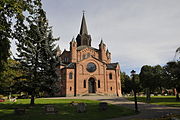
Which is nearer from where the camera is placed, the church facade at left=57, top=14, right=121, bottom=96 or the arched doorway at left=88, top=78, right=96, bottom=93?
the church facade at left=57, top=14, right=121, bottom=96

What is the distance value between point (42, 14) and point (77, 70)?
30988 millimetres

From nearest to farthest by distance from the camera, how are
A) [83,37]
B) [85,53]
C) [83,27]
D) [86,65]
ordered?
[86,65]
[85,53]
[83,37]
[83,27]

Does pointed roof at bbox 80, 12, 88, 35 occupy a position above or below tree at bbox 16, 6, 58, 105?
above

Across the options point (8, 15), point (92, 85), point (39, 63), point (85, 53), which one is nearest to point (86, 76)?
point (92, 85)

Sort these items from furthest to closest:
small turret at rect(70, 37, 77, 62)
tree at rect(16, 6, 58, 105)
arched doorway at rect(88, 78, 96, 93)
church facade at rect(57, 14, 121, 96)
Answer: small turret at rect(70, 37, 77, 62) → arched doorway at rect(88, 78, 96, 93) → church facade at rect(57, 14, 121, 96) → tree at rect(16, 6, 58, 105)

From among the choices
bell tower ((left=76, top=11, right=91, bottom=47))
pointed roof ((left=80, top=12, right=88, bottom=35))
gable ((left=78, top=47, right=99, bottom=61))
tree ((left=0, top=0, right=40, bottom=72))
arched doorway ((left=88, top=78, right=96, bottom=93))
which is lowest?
arched doorway ((left=88, top=78, right=96, bottom=93))

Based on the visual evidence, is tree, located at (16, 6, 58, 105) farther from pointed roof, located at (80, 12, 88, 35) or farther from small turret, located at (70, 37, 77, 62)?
pointed roof, located at (80, 12, 88, 35)

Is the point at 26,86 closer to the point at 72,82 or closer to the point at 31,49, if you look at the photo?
the point at 31,49

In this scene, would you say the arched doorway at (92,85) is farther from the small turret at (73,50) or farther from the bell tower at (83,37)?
the bell tower at (83,37)

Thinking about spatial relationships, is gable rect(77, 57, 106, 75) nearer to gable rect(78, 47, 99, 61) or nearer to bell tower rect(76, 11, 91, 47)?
gable rect(78, 47, 99, 61)

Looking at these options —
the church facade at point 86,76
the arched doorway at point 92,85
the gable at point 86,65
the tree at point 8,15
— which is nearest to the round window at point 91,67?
the church facade at point 86,76

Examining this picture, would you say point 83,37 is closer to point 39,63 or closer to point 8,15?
point 39,63

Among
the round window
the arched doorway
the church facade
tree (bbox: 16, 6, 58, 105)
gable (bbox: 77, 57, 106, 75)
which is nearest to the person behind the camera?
tree (bbox: 16, 6, 58, 105)

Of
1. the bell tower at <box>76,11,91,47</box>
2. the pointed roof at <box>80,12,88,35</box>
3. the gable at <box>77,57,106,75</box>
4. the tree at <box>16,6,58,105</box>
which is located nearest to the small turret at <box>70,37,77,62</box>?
the gable at <box>77,57,106,75</box>
